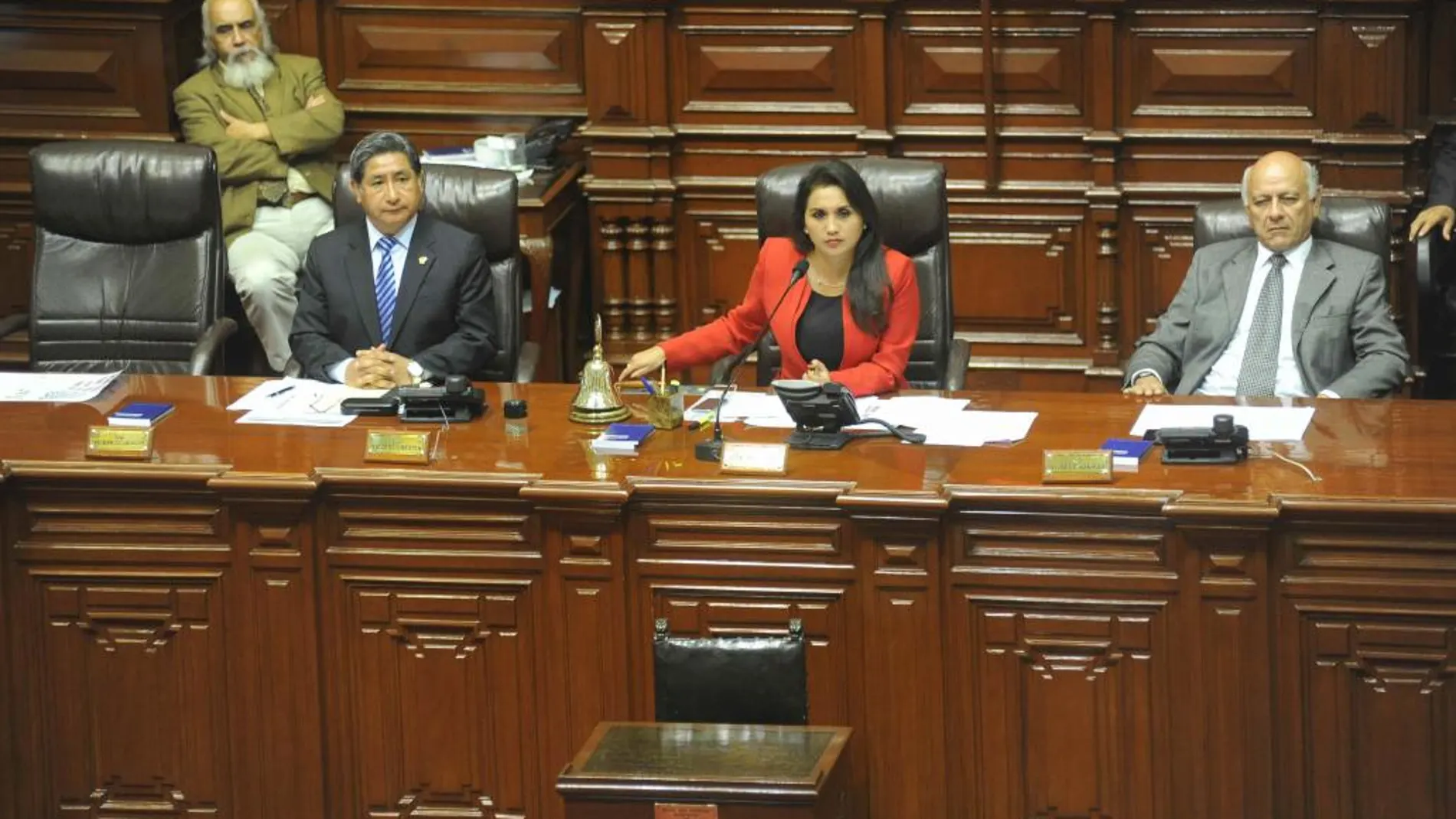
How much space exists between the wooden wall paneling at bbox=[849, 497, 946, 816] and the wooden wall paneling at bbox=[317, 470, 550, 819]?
0.60m

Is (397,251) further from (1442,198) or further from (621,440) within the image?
(1442,198)

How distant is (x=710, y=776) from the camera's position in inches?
145

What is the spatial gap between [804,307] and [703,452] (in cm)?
88

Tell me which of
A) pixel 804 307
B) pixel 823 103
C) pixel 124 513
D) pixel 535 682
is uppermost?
pixel 823 103

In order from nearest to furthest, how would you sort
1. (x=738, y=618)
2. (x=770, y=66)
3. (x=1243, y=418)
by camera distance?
1. (x=738, y=618)
2. (x=1243, y=418)
3. (x=770, y=66)

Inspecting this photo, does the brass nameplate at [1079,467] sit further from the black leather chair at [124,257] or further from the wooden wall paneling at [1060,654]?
the black leather chair at [124,257]

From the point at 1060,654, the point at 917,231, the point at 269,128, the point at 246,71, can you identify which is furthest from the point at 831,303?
the point at 246,71

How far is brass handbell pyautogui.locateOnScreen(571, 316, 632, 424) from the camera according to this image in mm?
4707

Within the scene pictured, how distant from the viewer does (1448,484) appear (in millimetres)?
4062

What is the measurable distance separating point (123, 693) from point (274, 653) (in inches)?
12.0

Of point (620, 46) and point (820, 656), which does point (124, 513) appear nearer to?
point (820, 656)

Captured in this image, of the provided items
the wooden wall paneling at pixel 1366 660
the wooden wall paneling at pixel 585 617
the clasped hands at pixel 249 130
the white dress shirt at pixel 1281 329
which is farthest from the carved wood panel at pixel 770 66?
the wooden wall paneling at pixel 1366 660

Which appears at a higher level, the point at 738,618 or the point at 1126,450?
the point at 1126,450

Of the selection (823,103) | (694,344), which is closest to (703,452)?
(694,344)
